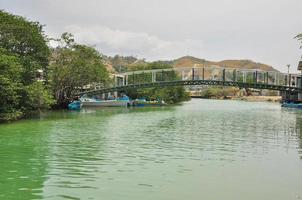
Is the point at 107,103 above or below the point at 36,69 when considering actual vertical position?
below

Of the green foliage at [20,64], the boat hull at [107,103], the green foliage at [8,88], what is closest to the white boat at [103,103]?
the boat hull at [107,103]

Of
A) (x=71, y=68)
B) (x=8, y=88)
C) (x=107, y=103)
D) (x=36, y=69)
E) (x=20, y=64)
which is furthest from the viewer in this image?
(x=107, y=103)

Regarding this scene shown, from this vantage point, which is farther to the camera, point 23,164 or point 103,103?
point 103,103

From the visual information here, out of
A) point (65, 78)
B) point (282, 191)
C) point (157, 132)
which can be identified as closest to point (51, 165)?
point (282, 191)

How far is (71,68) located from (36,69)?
14.0 metres

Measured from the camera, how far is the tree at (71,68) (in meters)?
49.5

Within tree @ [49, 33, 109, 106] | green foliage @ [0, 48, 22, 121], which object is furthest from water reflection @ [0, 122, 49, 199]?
tree @ [49, 33, 109, 106]

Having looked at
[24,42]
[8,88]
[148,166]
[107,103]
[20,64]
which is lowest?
[148,166]

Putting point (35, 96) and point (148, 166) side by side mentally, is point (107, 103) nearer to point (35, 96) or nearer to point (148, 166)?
point (35, 96)

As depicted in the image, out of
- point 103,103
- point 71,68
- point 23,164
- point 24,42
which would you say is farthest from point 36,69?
point 103,103

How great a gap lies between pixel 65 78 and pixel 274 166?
3928 cm

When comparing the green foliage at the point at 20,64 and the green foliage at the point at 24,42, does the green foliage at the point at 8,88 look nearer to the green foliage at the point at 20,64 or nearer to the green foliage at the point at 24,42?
the green foliage at the point at 20,64

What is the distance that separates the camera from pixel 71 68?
4953 centimetres

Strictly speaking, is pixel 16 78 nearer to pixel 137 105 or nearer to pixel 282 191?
pixel 282 191
